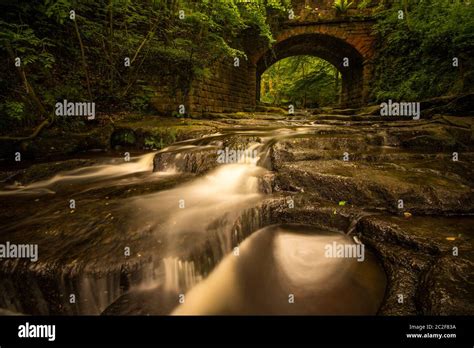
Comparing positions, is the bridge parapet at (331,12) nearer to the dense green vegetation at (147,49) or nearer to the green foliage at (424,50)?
the dense green vegetation at (147,49)

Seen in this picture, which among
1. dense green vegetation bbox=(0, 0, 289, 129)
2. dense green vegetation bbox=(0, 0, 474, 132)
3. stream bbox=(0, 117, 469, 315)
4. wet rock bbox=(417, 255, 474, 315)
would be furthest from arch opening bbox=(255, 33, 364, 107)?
wet rock bbox=(417, 255, 474, 315)

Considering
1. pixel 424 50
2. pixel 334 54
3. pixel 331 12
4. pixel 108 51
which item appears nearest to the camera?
pixel 108 51

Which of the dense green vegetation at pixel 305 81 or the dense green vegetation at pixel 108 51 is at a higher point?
the dense green vegetation at pixel 305 81

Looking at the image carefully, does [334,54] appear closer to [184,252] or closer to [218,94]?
[218,94]

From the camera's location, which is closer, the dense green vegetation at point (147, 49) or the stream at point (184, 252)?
the stream at point (184, 252)

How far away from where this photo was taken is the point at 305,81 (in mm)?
20781

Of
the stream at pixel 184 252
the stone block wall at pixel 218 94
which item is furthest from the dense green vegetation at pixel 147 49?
the stream at pixel 184 252

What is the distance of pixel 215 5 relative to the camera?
832 cm

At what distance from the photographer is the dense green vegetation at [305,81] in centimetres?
2002

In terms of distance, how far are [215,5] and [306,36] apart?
615 centimetres

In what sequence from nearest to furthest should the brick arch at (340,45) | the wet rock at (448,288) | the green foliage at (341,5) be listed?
the wet rock at (448,288), the green foliage at (341,5), the brick arch at (340,45)

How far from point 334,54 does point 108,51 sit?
12464 millimetres

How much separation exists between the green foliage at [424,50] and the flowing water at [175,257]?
788 cm

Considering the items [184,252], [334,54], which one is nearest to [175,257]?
[184,252]
